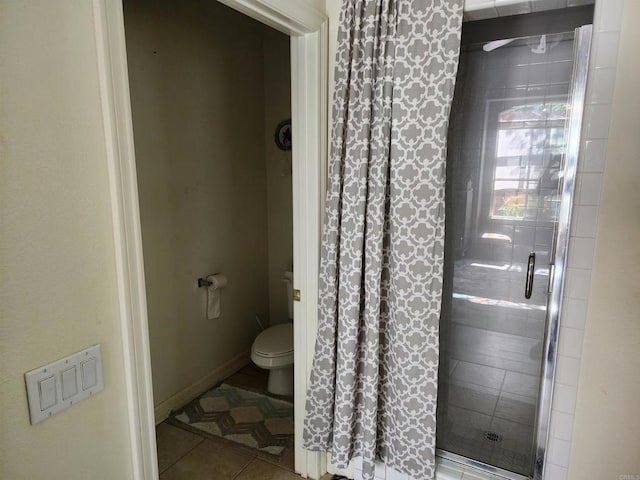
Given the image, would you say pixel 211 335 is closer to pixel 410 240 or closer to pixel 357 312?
pixel 357 312

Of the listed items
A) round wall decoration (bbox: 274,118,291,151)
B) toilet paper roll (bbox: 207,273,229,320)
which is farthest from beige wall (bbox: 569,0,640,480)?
round wall decoration (bbox: 274,118,291,151)

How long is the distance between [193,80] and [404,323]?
193cm

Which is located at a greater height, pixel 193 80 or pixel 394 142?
pixel 193 80

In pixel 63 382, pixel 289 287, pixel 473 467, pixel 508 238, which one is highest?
pixel 508 238

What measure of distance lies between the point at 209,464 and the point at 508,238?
182 cm

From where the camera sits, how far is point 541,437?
1.57 meters

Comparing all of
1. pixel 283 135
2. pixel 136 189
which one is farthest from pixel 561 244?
pixel 283 135

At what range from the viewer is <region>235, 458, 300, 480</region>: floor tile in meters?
2.01

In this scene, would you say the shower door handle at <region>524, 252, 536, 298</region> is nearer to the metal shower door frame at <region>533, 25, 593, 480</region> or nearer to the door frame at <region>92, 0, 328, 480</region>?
the metal shower door frame at <region>533, 25, 593, 480</region>

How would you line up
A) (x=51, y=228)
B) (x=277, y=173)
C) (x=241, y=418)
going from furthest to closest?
1. (x=277, y=173)
2. (x=241, y=418)
3. (x=51, y=228)

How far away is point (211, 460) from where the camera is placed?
2.12 meters

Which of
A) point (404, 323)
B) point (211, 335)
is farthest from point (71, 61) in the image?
point (211, 335)

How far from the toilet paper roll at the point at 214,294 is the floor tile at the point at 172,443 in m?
0.70

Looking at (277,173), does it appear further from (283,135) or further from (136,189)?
(136,189)
